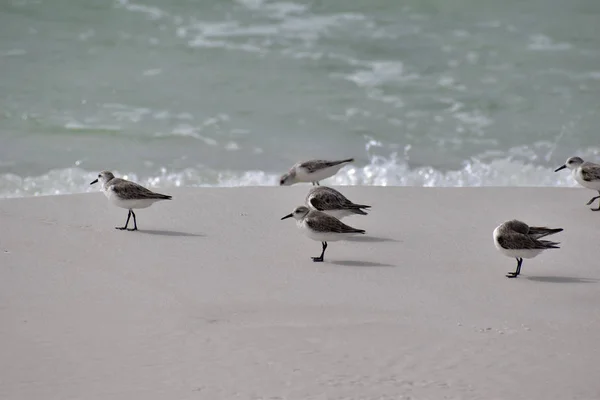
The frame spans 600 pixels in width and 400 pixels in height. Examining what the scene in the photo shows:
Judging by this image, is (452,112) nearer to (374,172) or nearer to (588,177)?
(374,172)

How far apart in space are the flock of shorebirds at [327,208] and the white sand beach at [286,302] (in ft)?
0.69

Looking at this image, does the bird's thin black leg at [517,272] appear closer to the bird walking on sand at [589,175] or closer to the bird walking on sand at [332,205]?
the bird walking on sand at [332,205]

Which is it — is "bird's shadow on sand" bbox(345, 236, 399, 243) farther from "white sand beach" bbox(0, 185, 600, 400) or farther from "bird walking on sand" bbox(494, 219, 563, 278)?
"bird walking on sand" bbox(494, 219, 563, 278)

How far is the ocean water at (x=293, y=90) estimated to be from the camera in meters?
11.8

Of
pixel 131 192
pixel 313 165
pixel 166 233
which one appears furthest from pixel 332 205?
pixel 313 165

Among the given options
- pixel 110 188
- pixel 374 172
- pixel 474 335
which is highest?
pixel 374 172

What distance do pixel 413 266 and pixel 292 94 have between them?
6.89 meters

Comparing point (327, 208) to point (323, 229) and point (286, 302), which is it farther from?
point (286, 302)

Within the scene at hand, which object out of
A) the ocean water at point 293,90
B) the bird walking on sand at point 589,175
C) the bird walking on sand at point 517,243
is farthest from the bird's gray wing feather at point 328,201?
the ocean water at point 293,90

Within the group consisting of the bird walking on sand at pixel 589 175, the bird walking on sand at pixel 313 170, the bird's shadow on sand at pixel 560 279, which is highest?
the bird walking on sand at pixel 589 175

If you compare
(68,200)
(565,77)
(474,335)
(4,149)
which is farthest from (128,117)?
(474,335)

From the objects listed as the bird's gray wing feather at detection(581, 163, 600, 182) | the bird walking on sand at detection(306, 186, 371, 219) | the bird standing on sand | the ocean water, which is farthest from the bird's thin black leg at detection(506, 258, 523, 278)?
the ocean water

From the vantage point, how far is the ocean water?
11.8 meters

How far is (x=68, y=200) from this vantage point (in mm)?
9492
